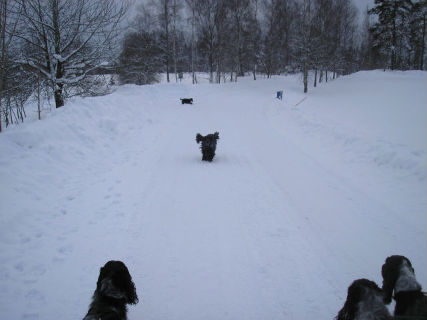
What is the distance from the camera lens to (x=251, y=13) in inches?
1467

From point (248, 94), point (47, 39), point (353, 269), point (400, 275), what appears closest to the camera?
point (400, 275)

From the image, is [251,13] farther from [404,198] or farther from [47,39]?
[404,198]

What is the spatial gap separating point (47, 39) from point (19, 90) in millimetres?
2564

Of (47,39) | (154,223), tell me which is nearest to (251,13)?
(47,39)

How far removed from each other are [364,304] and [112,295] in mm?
2381

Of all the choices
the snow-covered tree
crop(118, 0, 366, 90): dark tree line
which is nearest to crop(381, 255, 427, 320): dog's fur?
crop(118, 0, 366, 90): dark tree line

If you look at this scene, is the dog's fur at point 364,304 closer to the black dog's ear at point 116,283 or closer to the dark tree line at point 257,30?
the black dog's ear at point 116,283

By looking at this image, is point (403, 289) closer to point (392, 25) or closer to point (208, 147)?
point (208, 147)

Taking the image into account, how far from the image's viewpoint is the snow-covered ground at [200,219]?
3482mm

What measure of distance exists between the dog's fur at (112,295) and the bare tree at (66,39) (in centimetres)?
1198

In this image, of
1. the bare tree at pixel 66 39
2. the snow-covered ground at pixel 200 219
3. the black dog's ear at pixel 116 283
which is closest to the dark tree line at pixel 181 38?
the bare tree at pixel 66 39

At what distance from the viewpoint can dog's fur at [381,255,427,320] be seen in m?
2.57

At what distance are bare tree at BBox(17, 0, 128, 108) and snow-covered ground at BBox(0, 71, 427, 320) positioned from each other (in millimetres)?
3641

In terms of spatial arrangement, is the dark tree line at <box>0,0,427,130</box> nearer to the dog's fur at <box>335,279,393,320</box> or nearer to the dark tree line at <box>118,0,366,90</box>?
the dark tree line at <box>118,0,366,90</box>
